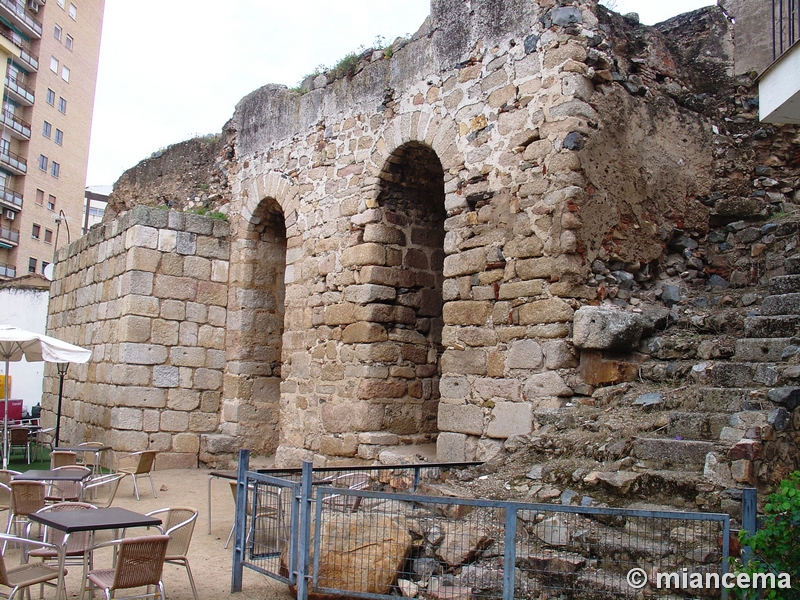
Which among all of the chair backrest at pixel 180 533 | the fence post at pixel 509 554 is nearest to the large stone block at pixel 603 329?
the fence post at pixel 509 554

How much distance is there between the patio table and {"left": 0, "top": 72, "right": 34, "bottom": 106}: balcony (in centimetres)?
3589

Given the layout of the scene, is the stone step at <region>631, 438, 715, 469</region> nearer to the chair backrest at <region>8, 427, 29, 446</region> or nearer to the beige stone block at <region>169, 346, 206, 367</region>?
the beige stone block at <region>169, 346, 206, 367</region>

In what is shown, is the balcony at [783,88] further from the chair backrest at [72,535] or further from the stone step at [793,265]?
the chair backrest at [72,535]

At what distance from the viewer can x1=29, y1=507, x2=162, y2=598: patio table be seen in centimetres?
404

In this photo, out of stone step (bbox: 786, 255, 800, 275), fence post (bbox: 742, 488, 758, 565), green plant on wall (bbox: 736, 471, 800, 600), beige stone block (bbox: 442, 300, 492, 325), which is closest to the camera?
green plant on wall (bbox: 736, 471, 800, 600)

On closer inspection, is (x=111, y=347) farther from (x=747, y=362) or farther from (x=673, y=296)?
(x=747, y=362)

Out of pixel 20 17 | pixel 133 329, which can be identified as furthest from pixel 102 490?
pixel 20 17

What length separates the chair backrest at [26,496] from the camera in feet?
17.5

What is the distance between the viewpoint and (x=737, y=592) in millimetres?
3332

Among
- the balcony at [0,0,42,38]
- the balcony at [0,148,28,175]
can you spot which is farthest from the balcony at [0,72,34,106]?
the balcony at [0,148,28,175]

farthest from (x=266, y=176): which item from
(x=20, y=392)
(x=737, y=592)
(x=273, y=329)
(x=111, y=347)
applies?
(x=20, y=392)

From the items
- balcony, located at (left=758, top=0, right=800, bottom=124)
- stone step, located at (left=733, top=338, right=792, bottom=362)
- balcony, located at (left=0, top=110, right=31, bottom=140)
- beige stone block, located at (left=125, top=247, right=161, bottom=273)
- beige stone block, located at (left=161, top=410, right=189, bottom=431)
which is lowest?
beige stone block, located at (left=161, top=410, right=189, bottom=431)

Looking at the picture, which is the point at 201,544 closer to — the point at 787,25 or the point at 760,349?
the point at 760,349

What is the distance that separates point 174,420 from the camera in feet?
32.3
